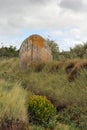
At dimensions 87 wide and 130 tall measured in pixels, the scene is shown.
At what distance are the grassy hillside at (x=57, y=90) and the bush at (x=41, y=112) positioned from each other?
1.24 ft

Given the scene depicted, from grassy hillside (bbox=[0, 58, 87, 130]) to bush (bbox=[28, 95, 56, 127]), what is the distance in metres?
0.38

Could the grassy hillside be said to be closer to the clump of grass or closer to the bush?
the clump of grass

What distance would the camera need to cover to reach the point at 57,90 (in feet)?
50.8

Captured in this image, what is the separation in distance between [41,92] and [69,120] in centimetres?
331

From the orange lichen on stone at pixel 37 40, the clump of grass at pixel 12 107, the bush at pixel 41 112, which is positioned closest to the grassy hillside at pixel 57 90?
the clump of grass at pixel 12 107

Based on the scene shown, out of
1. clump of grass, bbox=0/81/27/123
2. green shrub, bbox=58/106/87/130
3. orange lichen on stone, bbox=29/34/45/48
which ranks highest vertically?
orange lichen on stone, bbox=29/34/45/48

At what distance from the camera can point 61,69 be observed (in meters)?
19.3

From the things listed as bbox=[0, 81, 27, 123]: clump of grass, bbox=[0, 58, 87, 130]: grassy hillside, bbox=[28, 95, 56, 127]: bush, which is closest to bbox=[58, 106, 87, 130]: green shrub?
bbox=[0, 58, 87, 130]: grassy hillside

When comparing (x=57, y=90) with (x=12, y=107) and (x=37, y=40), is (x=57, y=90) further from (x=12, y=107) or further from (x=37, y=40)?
(x=37, y=40)

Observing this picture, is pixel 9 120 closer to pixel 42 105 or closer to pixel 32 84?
pixel 42 105

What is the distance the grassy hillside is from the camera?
455 inches

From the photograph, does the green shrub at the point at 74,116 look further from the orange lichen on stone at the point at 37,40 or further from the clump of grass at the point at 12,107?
the orange lichen on stone at the point at 37,40

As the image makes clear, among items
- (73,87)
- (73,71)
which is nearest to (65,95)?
(73,87)

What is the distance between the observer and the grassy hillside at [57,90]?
11.5 meters
